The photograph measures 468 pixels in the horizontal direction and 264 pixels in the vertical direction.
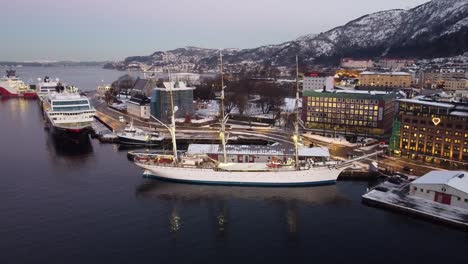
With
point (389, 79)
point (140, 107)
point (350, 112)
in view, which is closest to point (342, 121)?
point (350, 112)

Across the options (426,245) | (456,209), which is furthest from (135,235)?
(456,209)

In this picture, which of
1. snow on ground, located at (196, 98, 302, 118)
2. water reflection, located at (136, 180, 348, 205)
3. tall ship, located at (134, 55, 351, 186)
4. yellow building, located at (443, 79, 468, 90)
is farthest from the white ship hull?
yellow building, located at (443, 79, 468, 90)

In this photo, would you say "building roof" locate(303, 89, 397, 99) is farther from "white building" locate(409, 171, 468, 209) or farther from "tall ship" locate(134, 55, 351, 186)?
"white building" locate(409, 171, 468, 209)

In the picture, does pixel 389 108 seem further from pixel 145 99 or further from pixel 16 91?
pixel 16 91

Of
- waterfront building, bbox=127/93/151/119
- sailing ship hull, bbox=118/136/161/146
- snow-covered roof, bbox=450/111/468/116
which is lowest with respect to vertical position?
sailing ship hull, bbox=118/136/161/146

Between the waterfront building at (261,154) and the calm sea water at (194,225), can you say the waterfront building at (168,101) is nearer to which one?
the waterfront building at (261,154)

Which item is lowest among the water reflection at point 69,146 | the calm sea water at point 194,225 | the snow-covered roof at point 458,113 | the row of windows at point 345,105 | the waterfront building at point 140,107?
the calm sea water at point 194,225

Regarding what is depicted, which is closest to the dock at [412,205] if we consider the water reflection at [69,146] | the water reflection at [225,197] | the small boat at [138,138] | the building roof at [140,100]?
the water reflection at [225,197]
